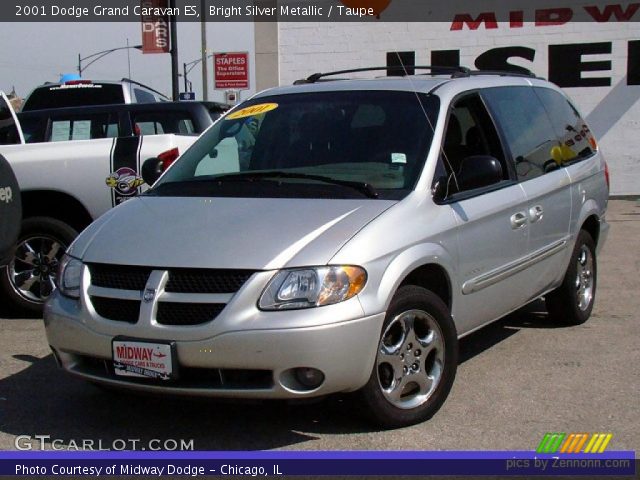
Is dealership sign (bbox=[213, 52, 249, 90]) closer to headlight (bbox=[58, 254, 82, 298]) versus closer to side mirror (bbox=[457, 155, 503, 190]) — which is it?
side mirror (bbox=[457, 155, 503, 190])

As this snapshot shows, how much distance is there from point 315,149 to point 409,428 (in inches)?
66.4

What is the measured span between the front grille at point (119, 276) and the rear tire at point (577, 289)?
11.3ft

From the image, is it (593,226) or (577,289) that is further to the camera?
(593,226)

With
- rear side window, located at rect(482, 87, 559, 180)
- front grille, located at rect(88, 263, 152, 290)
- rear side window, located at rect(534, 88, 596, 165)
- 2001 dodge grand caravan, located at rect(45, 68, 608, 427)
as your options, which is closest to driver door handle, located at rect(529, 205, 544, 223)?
2001 dodge grand caravan, located at rect(45, 68, 608, 427)

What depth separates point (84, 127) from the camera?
8664 mm

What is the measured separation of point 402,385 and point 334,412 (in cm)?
46

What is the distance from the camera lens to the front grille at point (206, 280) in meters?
3.94

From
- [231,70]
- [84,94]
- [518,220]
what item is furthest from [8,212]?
[231,70]

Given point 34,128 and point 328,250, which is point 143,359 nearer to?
point 328,250

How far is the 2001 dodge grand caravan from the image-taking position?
12.9 feet

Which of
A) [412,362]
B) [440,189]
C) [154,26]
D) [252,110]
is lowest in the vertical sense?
[412,362]

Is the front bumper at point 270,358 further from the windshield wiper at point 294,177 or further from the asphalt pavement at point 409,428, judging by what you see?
the windshield wiper at point 294,177

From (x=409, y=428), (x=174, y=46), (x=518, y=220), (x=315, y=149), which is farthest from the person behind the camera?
(x=174, y=46)

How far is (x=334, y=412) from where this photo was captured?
4625mm
